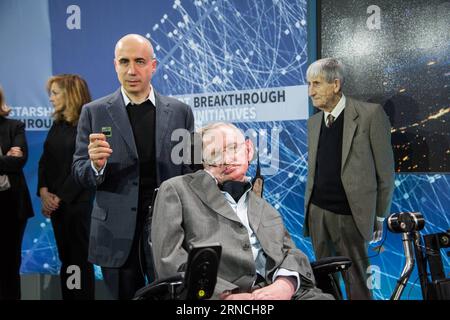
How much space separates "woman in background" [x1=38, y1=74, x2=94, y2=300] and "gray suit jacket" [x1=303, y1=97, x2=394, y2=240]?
6.52 ft

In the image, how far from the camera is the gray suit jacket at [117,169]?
3746mm

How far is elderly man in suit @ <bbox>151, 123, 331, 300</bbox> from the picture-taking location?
2.90 m

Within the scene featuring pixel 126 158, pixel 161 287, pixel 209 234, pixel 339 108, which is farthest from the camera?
pixel 339 108

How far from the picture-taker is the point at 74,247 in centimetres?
483

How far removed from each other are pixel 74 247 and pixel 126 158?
129cm

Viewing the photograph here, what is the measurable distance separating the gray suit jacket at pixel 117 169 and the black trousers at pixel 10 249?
1.19 metres

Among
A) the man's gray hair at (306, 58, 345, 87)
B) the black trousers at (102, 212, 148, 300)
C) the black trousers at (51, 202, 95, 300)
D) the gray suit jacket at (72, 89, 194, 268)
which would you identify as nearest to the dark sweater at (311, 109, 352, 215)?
the man's gray hair at (306, 58, 345, 87)

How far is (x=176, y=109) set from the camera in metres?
3.96

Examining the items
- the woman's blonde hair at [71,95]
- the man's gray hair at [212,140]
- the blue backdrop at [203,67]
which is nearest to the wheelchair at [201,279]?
the man's gray hair at [212,140]

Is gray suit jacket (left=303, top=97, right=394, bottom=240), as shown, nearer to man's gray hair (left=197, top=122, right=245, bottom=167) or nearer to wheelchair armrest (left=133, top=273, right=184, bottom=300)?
man's gray hair (left=197, top=122, right=245, bottom=167)

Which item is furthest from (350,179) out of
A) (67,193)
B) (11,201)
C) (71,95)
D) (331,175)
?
(11,201)

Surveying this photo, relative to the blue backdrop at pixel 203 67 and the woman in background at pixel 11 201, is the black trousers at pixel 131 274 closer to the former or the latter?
the blue backdrop at pixel 203 67

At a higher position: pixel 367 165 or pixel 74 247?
pixel 367 165

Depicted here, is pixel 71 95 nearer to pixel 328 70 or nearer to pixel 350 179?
pixel 328 70
